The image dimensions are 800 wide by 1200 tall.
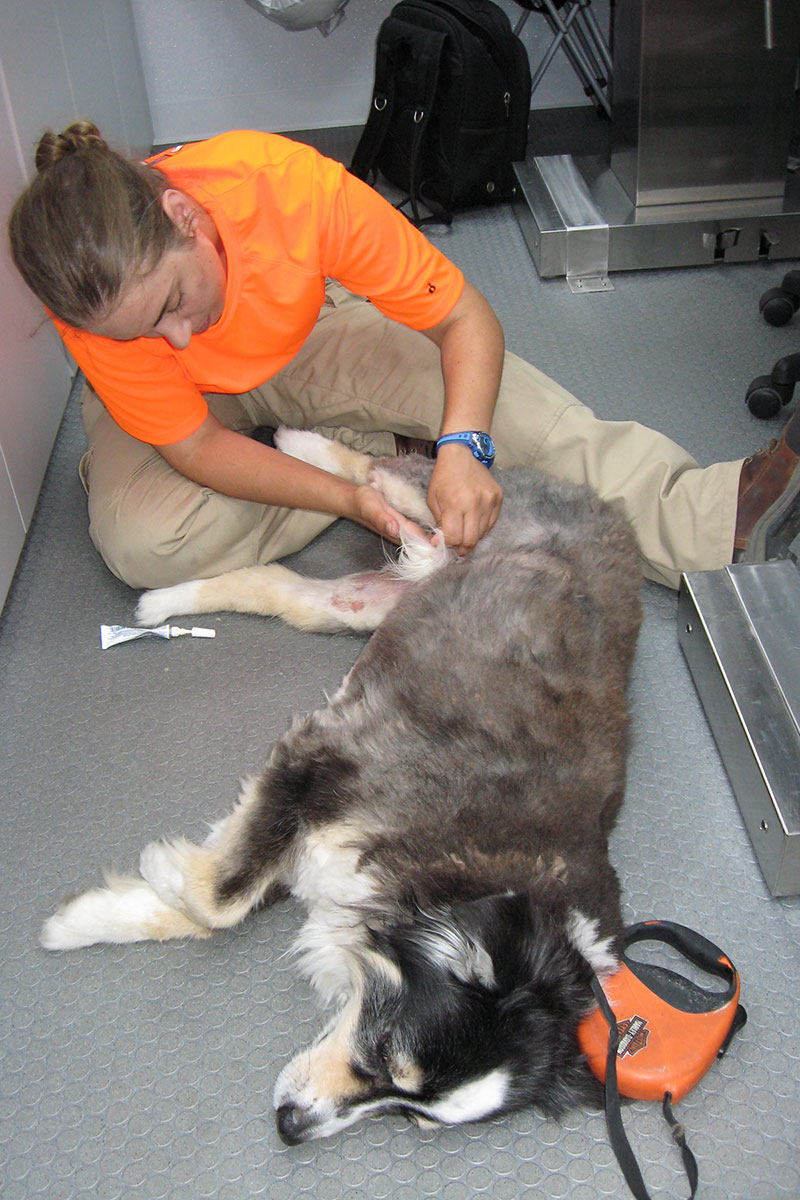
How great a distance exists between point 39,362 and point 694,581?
6.08 ft

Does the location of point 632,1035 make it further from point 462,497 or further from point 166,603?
point 166,603

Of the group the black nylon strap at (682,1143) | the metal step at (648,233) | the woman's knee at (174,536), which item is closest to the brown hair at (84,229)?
the woman's knee at (174,536)

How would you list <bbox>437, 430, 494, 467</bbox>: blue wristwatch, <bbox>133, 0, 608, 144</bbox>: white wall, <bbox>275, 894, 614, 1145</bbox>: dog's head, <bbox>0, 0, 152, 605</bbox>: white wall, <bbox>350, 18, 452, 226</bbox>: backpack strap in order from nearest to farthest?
<bbox>275, 894, 614, 1145</bbox>: dog's head → <bbox>437, 430, 494, 467</bbox>: blue wristwatch → <bbox>0, 0, 152, 605</bbox>: white wall → <bbox>350, 18, 452, 226</bbox>: backpack strap → <bbox>133, 0, 608, 144</bbox>: white wall

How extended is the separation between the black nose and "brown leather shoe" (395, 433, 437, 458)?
1505 millimetres

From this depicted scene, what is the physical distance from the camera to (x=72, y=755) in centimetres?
199

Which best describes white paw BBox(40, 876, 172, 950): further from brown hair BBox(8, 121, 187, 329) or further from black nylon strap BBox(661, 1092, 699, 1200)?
brown hair BBox(8, 121, 187, 329)

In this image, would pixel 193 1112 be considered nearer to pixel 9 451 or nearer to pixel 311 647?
pixel 311 647

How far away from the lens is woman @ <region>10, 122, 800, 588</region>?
156 centimetres

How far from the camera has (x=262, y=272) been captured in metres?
1.94

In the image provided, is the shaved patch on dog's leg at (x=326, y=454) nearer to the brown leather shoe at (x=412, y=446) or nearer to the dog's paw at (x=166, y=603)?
the brown leather shoe at (x=412, y=446)

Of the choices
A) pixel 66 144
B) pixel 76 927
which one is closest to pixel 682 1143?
pixel 76 927

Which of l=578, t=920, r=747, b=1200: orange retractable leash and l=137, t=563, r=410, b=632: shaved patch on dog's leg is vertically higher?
l=137, t=563, r=410, b=632: shaved patch on dog's leg

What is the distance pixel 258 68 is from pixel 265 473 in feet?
10.6

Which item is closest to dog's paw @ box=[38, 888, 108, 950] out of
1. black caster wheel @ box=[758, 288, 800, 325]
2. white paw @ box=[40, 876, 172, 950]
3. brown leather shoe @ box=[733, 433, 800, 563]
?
white paw @ box=[40, 876, 172, 950]
